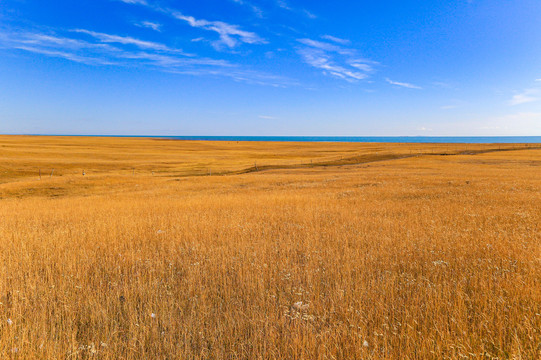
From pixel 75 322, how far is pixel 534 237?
11.4m

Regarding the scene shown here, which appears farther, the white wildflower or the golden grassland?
the white wildflower

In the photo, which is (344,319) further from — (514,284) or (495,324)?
(514,284)

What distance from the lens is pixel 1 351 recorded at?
3.24 meters

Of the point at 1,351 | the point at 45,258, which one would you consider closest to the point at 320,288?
the point at 1,351

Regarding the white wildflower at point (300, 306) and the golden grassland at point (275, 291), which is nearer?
the golden grassland at point (275, 291)

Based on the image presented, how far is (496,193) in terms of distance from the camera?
633 inches

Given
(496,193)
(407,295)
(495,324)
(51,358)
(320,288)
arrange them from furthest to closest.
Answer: (496,193) → (320,288) → (407,295) → (495,324) → (51,358)

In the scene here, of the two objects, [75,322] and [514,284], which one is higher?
[514,284]

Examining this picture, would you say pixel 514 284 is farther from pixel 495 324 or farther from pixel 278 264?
pixel 278 264

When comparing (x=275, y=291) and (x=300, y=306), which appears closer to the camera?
(x=300, y=306)

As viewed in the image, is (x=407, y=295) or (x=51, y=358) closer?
(x=51, y=358)

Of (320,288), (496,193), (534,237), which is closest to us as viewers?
(320,288)

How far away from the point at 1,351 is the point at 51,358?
73 centimetres

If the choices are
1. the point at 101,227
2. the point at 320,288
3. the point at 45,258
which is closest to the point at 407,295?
the point at 320,288
